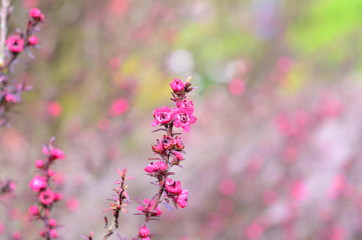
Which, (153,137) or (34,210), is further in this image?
(153,137)

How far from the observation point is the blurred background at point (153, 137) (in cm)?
429

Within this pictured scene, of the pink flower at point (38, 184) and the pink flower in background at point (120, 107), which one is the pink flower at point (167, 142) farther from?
the pink flower in background at point (120, 107)

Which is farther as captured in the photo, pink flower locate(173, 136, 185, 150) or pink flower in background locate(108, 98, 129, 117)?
pink flower in background locate(108, 98, 129, 117)

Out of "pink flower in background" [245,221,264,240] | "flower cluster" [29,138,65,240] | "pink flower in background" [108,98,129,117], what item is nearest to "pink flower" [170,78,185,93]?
"flower cluster" [29,138,65,240]

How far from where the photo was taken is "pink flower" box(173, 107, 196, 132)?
134cm

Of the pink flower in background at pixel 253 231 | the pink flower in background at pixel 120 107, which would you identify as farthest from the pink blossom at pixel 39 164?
the pink flower in background at pixel 253 231

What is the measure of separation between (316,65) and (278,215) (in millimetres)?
6391

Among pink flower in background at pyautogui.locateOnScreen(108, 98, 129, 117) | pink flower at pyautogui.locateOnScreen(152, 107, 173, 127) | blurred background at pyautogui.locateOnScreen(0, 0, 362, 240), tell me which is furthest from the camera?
blurred background at pyautogui.locateOnScreen(0, 0, 362, 240)

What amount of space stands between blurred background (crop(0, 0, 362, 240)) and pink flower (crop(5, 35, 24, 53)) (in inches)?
54.2

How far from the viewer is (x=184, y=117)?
135cm

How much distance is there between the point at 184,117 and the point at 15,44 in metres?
0.79

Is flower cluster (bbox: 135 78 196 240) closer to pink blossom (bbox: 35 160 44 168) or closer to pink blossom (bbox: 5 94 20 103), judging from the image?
pink blossom (bbox: 35 160 44 168)

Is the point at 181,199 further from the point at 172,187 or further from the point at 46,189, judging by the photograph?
the point at 46,189

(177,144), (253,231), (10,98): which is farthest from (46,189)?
(253,231)
